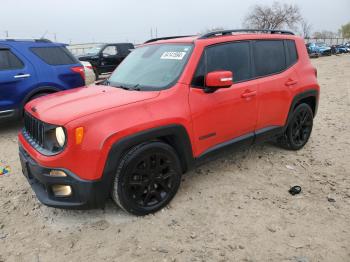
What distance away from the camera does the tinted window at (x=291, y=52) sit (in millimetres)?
4570

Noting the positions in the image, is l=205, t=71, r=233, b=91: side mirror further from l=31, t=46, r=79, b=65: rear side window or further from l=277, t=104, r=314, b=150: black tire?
l=31, t=46, r=79, b=65: rear side window

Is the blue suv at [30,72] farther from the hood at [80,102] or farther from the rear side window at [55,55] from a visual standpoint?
the hood at [80,102]

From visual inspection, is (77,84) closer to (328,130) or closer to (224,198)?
(224,198)

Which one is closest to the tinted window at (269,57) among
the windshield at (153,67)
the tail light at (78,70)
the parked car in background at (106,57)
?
the windshield at (153,67)


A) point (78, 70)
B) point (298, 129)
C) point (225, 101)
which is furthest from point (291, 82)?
point (78, 70)

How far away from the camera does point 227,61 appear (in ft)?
12.4

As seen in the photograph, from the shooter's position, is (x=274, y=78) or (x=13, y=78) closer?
(x=274, y=78)

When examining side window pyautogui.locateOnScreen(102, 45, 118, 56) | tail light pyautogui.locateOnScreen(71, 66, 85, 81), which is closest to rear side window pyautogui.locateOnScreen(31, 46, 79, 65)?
tail light pyautogui.locateOnScreen(71, 66, 85, 81)

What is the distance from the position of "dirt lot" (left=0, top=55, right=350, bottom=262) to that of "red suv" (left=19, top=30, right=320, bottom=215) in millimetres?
318

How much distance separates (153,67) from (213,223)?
5.93ft

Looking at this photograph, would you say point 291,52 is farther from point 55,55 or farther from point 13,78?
point 13,78

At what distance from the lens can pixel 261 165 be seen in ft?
14.6

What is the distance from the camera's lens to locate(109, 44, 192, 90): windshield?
11.3ft

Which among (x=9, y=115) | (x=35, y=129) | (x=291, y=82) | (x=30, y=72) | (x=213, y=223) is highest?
(x=30, y=72)
